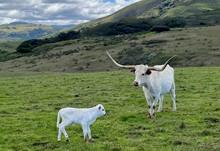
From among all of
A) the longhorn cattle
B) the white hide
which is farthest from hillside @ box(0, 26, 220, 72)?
the longhorn cattle

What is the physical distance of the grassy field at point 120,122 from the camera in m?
13.4

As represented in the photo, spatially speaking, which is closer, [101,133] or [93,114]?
[93,114]

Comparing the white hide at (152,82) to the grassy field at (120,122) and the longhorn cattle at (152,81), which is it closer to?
the longhorn cattle at (152,81)

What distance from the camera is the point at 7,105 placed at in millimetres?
24828

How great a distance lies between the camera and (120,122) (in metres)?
17.3

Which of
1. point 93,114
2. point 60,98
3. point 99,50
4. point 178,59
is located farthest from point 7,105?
point 99,50

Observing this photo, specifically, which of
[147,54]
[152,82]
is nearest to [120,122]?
[152,82]

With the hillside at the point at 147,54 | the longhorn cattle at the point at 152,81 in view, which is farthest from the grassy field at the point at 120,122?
the hillside at the point at 147,54

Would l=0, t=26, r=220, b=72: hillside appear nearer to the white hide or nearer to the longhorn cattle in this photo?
the white hide

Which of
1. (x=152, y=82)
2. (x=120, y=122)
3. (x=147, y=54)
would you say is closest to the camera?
(x=120, y=122)

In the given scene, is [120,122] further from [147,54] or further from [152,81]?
[147,54]

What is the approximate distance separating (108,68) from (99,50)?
56.6 feet

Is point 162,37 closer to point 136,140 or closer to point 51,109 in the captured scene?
point 51,109

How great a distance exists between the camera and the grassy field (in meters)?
13.4
